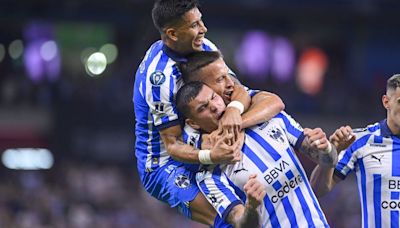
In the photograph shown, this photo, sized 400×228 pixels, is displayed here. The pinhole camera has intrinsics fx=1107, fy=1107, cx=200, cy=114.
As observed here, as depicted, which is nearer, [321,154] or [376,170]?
[321,154]

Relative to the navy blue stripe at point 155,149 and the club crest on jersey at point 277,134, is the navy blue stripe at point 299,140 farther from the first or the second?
the navy blue stripe at point 155,149

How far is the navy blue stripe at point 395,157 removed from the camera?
7469 mm

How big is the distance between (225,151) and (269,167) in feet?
1.04

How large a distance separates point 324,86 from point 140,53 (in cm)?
505

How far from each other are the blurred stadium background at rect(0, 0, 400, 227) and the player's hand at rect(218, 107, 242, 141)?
1381 centimetres

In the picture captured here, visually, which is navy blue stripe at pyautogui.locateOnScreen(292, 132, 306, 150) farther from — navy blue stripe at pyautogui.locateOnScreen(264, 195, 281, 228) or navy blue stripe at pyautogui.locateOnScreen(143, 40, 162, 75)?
navy blue stripe at pyautogui.locateOnScreen(143, 40, 162, 75)

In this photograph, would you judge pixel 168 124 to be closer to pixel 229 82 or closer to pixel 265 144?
pixel 229 82

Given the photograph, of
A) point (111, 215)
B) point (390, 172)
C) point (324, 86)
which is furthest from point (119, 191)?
point (390, 172)

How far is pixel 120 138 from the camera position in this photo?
2514 centimetres

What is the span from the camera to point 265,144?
7.07m

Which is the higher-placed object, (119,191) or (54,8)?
(54,8)

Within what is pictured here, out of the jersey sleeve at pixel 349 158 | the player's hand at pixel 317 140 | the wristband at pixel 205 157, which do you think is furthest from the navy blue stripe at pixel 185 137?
the jersey sleeve at pixel 349 158

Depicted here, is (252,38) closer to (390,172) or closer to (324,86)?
(324,86)

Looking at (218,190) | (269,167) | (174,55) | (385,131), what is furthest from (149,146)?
(385,131)
